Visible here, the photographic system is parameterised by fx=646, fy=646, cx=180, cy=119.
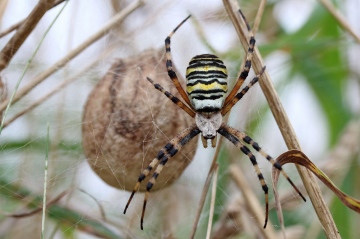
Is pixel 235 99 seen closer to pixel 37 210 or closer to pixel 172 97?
pixel 172 97

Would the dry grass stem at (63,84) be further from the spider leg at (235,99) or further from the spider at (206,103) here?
the spider leg at (235,99)

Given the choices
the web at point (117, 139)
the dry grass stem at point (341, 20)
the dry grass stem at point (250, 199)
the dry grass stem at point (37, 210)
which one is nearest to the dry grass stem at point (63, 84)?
the web at point (117, 139)

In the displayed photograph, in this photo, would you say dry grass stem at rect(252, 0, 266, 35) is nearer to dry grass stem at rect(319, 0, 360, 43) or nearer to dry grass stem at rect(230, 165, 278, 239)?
dry grass stem at rect(319, 0, 360, 43)

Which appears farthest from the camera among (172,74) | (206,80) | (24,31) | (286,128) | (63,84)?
(63,84)

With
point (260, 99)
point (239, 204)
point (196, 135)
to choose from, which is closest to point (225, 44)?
point (260, 99)

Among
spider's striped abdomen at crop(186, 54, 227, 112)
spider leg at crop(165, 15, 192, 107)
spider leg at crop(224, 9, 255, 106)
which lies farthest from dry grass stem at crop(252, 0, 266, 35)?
spider leg at crop(165, 15, 192, 107)

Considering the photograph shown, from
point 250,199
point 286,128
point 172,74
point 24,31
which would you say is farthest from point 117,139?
point 250,199

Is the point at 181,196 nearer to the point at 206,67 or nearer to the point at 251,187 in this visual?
the point at 251,187
